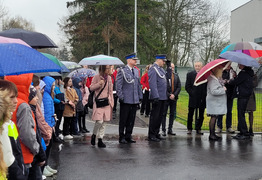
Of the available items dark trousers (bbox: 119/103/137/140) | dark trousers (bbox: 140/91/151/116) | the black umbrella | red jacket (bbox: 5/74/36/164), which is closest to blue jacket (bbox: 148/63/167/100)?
dark trousers (bbox: 119/103/137/140)

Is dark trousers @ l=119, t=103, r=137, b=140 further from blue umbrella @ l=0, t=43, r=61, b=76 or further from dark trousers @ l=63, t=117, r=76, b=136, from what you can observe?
blue umbrella @ l=0, t=43, r=61, b=76

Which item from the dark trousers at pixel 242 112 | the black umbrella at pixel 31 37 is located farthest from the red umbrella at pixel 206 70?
the black umbrella at pixel 31 37

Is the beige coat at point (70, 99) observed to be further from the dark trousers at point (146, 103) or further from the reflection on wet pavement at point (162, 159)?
the dark trousers at point (146, 103)

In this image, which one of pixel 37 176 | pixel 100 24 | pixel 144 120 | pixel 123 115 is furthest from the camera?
pixel 100 24

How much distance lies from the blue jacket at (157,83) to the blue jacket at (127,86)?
1.44 feet

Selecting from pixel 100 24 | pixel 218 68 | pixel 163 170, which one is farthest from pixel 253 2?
pixel 163 170

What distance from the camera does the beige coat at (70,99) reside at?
30.8 feet

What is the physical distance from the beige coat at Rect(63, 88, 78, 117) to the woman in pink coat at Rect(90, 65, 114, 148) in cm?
112

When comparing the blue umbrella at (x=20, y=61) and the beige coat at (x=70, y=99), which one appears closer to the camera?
the blue umbrella at (x=20, y=61)

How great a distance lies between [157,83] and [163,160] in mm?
2554

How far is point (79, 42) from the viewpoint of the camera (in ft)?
123

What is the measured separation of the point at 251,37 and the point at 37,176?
1687 inches

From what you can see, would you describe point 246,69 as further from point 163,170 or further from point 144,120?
point 144,120

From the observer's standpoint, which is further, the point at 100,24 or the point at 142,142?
the point at 100,24
